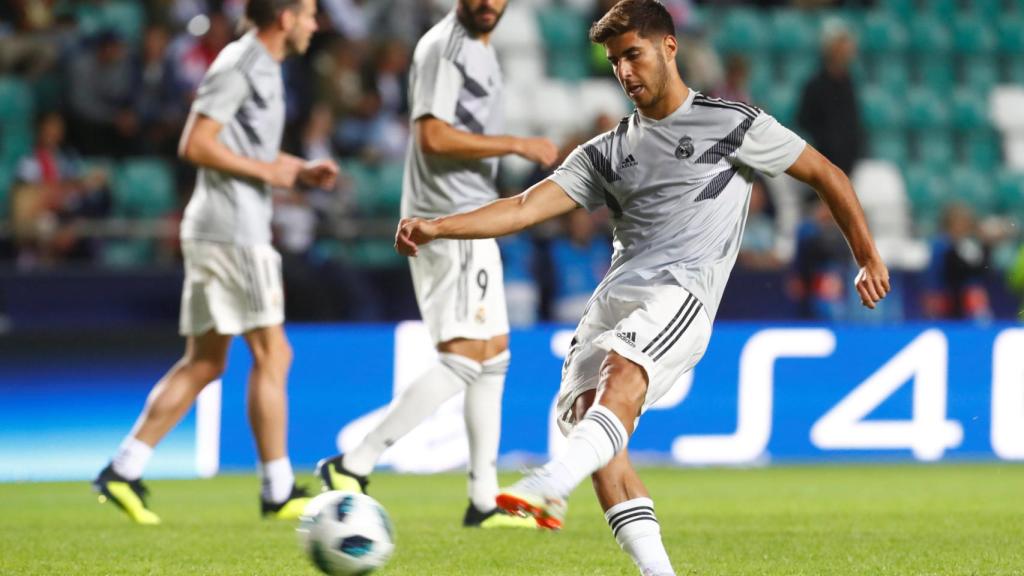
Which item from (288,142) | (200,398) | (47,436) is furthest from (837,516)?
(288,142)

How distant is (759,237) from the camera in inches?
510

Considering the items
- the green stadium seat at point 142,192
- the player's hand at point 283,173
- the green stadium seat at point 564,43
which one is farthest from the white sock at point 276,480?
the green stadium seat at point 564,43

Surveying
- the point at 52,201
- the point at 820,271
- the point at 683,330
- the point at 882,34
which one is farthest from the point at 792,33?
the point at 683,330

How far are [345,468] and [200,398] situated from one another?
3319 mm

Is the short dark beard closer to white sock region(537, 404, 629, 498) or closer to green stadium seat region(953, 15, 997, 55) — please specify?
white sock region(537, 404, 629, 498)

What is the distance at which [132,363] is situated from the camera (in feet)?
32.9

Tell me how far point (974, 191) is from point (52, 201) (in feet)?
27.9

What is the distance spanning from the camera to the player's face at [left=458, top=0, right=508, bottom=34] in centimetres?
679

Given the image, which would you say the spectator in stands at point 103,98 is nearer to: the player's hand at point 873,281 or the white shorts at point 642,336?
the white shorts at point 642,336

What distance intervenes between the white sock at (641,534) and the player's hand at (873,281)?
2.98ft

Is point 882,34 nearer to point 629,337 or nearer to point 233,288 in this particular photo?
point 233,288

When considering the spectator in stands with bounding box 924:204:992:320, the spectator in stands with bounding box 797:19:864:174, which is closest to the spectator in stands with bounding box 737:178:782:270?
the spectator in stands with bounding box 797:19:864:174

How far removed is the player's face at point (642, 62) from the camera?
4.69 meters

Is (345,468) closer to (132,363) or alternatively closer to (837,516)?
(837,516)
